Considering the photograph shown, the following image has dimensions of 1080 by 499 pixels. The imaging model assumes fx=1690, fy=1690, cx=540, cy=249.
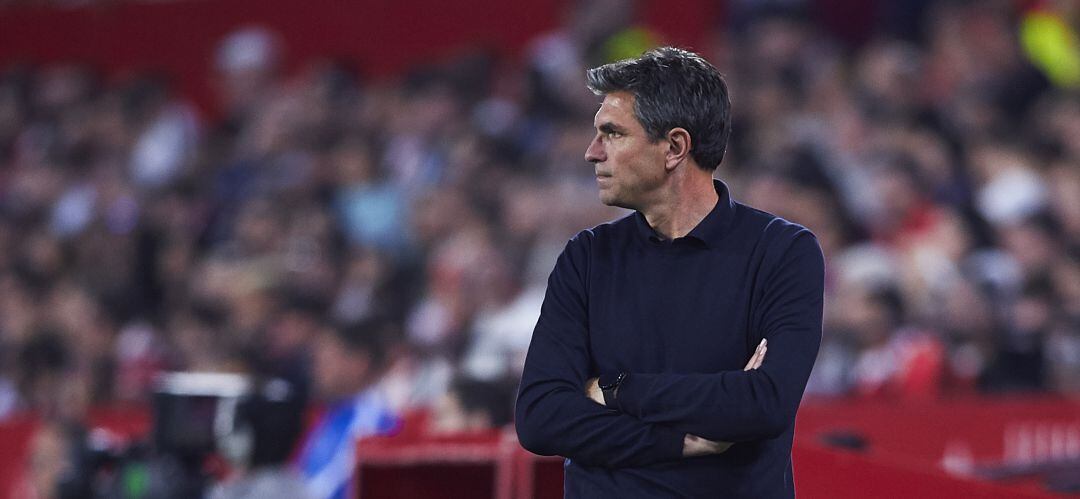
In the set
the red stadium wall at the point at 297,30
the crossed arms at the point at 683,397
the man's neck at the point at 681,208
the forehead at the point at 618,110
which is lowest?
the crossed arms at the point at 683,397

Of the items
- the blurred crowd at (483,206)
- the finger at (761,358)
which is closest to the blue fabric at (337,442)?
the blurred crowd at (483,206)

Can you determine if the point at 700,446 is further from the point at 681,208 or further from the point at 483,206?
the point at 483,206

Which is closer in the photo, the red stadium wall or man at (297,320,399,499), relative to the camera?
man at (297,320,399,499)

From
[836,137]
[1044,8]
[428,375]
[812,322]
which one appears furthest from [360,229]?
[812,322]

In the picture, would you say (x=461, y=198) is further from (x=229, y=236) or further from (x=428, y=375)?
(x=229, y=236)

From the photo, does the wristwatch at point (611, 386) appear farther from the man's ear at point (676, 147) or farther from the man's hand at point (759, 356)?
the man's ear at point (676, 147)

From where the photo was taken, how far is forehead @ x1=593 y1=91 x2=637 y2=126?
2.85 m

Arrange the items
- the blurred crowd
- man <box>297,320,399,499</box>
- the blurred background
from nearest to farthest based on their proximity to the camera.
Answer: the blurred background, man <box>297,320,399,499</box>, the blurred crowd

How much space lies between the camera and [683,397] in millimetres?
2764

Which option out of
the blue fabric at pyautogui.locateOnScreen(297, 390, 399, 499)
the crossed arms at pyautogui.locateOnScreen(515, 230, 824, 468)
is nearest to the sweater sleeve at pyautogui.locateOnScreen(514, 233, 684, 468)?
the crossed arms at pyautogui.locateOnScreen(515, 230, 824, 468)

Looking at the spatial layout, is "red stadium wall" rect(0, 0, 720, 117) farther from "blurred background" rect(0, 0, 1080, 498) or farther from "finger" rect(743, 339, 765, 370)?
"finger" rect(743, 339, 765, 370)

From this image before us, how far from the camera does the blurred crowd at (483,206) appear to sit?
6.93m

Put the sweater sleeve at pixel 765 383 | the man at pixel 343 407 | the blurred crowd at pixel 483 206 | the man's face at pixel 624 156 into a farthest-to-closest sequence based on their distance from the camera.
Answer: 1. the blurred crowd at pixel 483 206
2. the man at pixel 343 407
3. the man's face at pixel 624 156
4. the sweater sleeve at pixel 765 383

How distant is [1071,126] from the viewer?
7.52 meters
